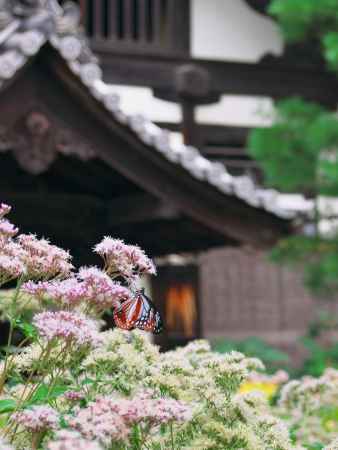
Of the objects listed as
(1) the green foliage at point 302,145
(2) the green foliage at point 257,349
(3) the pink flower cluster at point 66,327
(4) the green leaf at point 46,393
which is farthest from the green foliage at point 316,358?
(3) the pink flower cluster at point 66,327

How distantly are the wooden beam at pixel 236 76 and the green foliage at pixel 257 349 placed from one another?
9.73 ft

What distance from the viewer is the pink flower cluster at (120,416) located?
1.76m

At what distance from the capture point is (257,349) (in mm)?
12938

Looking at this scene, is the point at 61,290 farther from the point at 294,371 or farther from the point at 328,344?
the point at 328,344

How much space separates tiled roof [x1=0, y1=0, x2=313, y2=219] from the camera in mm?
6621

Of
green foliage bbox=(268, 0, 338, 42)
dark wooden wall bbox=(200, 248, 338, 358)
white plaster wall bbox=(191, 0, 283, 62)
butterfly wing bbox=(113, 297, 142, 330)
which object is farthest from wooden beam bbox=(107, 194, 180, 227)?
dark wooden wall bbox=(200, 248, 338, 358)

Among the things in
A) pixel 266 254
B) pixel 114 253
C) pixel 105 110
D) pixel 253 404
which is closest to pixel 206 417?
pixel 253 404

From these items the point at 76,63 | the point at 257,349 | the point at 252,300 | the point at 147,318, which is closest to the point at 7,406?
the point at 147,318

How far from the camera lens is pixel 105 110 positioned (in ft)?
23.0

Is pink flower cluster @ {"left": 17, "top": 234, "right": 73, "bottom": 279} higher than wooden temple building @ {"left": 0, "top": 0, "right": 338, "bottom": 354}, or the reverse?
wooden temple building @ {"left": 0, "top": 0, "right": 338, "bottom": 354}

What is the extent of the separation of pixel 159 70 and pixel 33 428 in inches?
452

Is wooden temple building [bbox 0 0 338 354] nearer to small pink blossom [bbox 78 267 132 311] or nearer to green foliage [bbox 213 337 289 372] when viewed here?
green foliage [bbox 213 337 289 372]

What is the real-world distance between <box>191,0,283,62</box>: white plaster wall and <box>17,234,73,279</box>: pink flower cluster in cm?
1156

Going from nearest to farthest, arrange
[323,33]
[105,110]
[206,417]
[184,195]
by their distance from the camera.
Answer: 1. [206,417]
2. [105,110]
3. [184,195]
4. [323,33]
